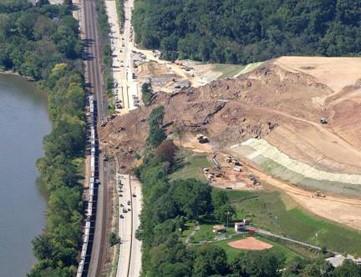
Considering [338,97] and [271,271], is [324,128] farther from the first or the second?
[271,271]

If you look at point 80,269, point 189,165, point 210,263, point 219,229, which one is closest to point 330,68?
point 189,165

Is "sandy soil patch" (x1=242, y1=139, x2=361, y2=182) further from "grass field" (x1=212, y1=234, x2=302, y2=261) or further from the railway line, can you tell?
the railway line

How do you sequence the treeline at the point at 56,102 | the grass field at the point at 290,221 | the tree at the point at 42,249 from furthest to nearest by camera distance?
the treeline at the point at 56,102 → the grass field at the point at 290,221 → the tree at the point at 42,249

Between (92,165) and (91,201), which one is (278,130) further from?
(91,201)

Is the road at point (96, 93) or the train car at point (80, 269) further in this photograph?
the road at point (96, 93)

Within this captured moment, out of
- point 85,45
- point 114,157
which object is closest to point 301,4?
point 85,45

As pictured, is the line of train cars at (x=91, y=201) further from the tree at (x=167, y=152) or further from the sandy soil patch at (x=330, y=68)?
the sandy soil patch at (x=330, y=68)

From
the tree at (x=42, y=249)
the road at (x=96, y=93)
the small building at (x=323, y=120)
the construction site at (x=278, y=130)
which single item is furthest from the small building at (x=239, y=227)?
the small building at (x=323, y=120)

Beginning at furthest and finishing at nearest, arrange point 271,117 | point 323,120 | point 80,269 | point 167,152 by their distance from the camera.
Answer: point 271,117
point 323,120
point 167,152
point 80,269
